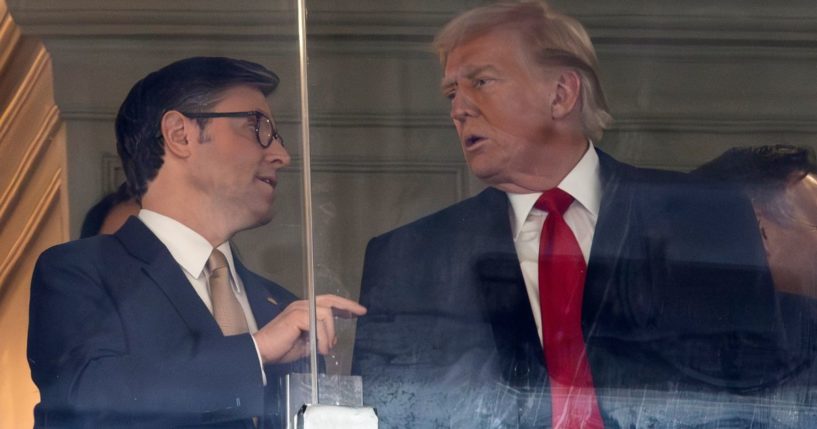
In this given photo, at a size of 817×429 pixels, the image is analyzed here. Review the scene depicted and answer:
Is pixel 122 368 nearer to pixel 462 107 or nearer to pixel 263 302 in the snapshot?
pixel 263 302

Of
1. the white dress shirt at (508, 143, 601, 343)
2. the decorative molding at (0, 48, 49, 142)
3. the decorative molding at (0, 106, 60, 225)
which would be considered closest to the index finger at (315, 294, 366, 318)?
the white dress shirt at (508, 143, 601, 343)

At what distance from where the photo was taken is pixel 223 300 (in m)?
5.16

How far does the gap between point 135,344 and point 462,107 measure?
1150mm

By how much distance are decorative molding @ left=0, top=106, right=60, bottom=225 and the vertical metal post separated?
27.6 inches

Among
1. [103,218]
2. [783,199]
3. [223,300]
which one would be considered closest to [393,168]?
[223,300]

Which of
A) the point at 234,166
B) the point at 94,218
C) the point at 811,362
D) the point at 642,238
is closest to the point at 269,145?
the point at 234,166

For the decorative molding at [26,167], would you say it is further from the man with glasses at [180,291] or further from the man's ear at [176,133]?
the man's ear at [176,133]

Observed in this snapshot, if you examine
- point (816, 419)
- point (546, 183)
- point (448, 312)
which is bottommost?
point (816, 419)

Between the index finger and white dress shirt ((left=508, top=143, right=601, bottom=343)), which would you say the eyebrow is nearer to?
Answer: white dress shirt ((left=508, top=143, right=601, bottom=343))

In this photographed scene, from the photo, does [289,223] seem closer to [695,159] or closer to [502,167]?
[502,167]

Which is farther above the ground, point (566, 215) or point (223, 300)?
point (566, 215)

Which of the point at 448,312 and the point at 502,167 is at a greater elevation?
the point at 502,167

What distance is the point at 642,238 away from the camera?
17.3 feet

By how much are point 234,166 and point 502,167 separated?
0.77m
